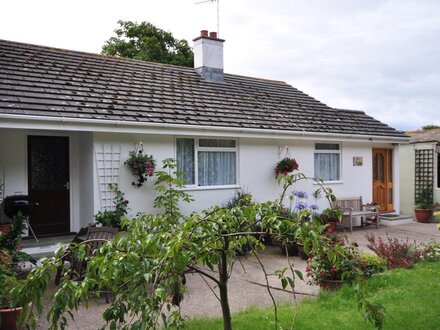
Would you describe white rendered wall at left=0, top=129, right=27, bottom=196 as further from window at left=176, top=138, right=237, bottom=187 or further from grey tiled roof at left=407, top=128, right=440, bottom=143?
grey tiled roof at left=407, top=128, right=440, bottom=143

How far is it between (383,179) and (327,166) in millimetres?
3124

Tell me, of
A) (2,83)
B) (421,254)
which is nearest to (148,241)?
(421,254)

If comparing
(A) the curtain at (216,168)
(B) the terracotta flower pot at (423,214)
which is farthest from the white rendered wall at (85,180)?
(B) the terracotta flower pot at (423,214)

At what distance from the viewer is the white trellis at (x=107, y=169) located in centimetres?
912

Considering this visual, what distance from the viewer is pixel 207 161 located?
10992mm

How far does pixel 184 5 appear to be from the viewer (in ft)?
54.9

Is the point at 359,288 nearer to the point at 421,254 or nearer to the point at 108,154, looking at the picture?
the point at 421,254

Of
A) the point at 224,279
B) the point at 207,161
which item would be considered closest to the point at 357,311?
the point at 224,279

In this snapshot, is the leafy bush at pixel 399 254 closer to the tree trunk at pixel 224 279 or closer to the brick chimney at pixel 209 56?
the tree trunk at pixel 224 279

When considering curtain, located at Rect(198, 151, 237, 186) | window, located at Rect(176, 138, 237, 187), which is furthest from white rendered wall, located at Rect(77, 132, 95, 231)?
curtain, located at Rect(198, 151, 237, 186)

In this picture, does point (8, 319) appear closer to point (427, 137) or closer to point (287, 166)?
point (287, 166)

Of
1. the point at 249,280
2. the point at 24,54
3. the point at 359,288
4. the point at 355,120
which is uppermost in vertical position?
the point at 24,54

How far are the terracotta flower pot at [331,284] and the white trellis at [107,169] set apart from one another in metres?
5.15

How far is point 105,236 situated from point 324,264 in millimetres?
3694
